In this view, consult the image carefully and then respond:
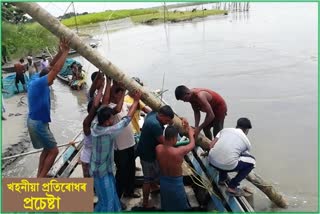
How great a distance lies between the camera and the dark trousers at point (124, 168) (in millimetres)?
5016

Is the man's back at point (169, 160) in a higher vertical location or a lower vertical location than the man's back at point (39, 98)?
lower

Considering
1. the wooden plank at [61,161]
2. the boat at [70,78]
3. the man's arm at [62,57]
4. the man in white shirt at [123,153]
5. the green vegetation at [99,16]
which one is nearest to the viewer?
the man's arm at [62,57]

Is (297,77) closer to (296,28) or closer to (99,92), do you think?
(99,92)

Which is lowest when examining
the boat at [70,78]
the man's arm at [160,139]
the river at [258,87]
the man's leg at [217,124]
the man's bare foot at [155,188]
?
the river at [258,87]

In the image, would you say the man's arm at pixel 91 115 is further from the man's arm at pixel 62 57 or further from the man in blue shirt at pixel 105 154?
the man's arm at pixel 62 57

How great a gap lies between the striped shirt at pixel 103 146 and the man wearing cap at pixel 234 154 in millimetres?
1191

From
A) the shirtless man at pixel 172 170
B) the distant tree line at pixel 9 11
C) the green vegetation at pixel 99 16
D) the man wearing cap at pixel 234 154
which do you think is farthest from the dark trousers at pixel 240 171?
the green vegetation at pixel 99 16

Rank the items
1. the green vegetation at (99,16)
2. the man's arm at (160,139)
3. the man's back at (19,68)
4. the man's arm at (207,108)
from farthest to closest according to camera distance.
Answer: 1. the green vegetation at (99,16)
2. the man's back at (19,68)
3. the man's arm at (207,108)
4. the man's arm at (160,139)

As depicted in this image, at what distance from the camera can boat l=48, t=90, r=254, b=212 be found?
4.71m

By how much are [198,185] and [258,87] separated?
1025cm

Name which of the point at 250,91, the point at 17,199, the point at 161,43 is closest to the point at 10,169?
the point at 17,199

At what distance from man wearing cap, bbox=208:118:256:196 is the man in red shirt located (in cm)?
45

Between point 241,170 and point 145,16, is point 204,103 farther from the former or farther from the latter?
point 145,16

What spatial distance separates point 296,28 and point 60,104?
2487cm
